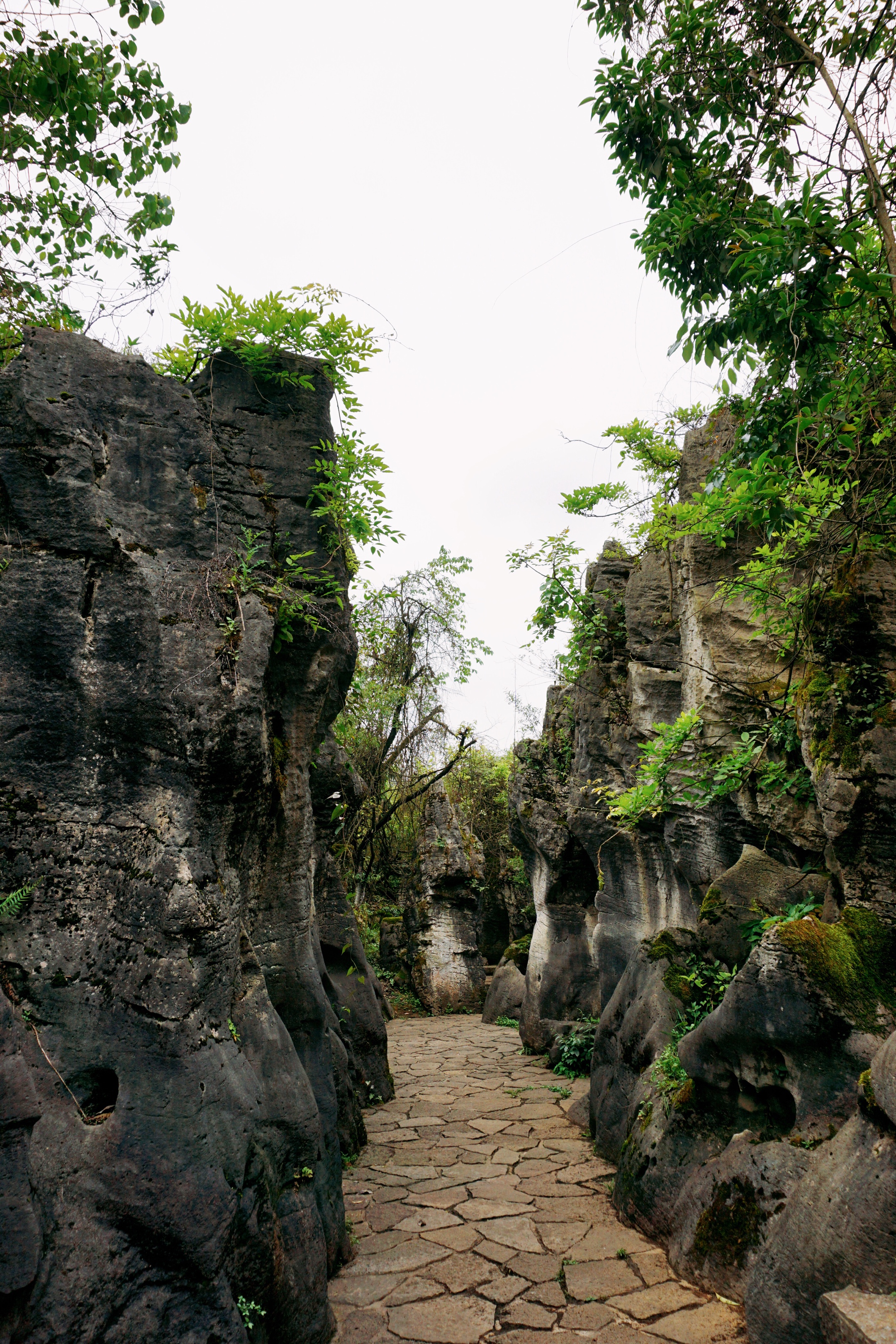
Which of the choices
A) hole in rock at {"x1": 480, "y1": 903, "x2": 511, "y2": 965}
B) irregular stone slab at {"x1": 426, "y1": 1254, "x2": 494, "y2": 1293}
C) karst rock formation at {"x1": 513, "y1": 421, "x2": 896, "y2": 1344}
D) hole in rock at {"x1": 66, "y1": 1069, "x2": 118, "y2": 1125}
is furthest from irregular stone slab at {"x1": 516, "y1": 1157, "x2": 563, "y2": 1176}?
hole in rock at {"x1": 480, "y1": 903, "x2": 511, "y2": 965}

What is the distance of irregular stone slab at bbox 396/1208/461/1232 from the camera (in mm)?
5488

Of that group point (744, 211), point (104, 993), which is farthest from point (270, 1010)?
point (744, 211)

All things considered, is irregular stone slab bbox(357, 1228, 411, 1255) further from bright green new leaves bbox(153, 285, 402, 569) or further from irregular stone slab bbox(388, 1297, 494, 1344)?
bright green new leaves bbox(153, 285, 402, 569)

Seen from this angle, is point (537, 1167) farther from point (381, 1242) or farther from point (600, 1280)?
point (600, 1280)

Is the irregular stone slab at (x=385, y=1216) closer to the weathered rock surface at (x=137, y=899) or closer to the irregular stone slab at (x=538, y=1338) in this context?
the weathered rock surface at (x=137, y=899)

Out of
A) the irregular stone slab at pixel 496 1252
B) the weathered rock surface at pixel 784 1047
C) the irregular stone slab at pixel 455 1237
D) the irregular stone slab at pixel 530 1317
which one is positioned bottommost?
the irregular stone slab at pixel 455 1237

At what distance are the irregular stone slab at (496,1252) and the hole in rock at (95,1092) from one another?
118 inches

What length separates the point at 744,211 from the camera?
475 centimetres

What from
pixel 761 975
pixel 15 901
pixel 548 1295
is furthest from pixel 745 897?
pixel 15 901

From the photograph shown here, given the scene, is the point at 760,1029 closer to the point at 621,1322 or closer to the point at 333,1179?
the point at 621,1322

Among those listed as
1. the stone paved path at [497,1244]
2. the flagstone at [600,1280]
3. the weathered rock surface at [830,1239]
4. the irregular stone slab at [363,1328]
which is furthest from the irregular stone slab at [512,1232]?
the weathered rock surface at [830,1239]

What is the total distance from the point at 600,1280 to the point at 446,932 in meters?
11.1

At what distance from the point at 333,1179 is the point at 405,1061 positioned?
21.4 feet

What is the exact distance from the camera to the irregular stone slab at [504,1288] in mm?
4469
